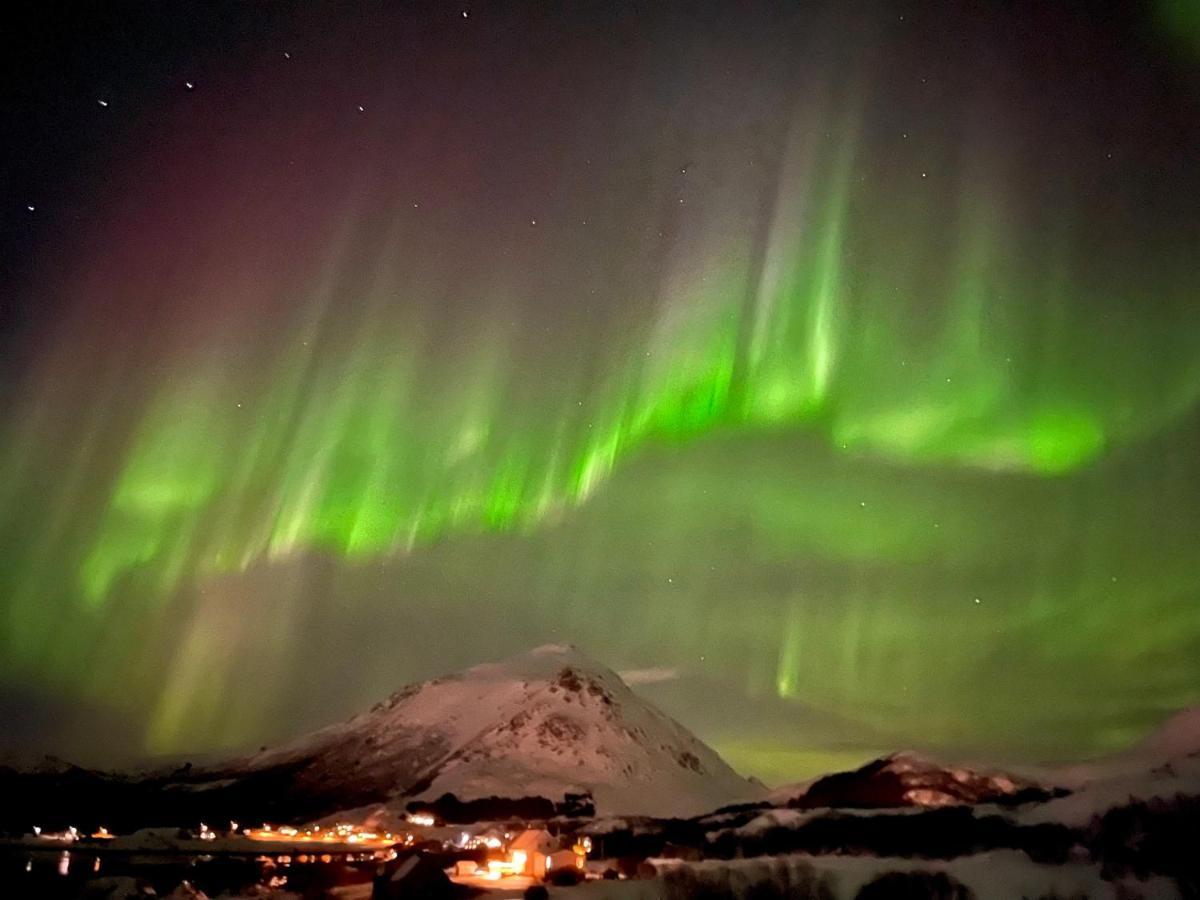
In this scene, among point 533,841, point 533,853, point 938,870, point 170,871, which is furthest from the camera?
point 533,841

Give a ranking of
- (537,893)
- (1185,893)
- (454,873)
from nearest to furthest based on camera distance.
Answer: (1185,893) < (537,893) < (454,873)

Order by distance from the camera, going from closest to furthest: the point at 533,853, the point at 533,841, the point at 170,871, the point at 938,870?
the point at 938,870, the point at 170,871, the point at 533,853, the point at 533,841

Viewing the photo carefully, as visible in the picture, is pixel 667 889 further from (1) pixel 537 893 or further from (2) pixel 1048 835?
(2) pixel 1048 835

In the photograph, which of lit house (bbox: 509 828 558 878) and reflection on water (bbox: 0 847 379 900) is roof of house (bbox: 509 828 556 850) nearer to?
lit house (bbox: 509 828 558 878)

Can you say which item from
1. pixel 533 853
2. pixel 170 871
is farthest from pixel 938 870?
pixel 170 871

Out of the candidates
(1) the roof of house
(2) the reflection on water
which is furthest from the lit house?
(2) the reflection on water

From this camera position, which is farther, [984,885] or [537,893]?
[984,885]

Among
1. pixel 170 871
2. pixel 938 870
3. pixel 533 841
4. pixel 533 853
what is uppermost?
pixel 938 870

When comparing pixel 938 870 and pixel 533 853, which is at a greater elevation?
pixel 938 870

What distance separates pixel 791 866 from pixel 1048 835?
13.2m

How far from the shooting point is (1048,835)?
2130 inches

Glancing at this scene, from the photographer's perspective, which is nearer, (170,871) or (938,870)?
(938,870)

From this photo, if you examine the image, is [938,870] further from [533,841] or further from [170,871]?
[170,871]

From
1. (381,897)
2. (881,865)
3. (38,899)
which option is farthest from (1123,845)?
(38,899)
